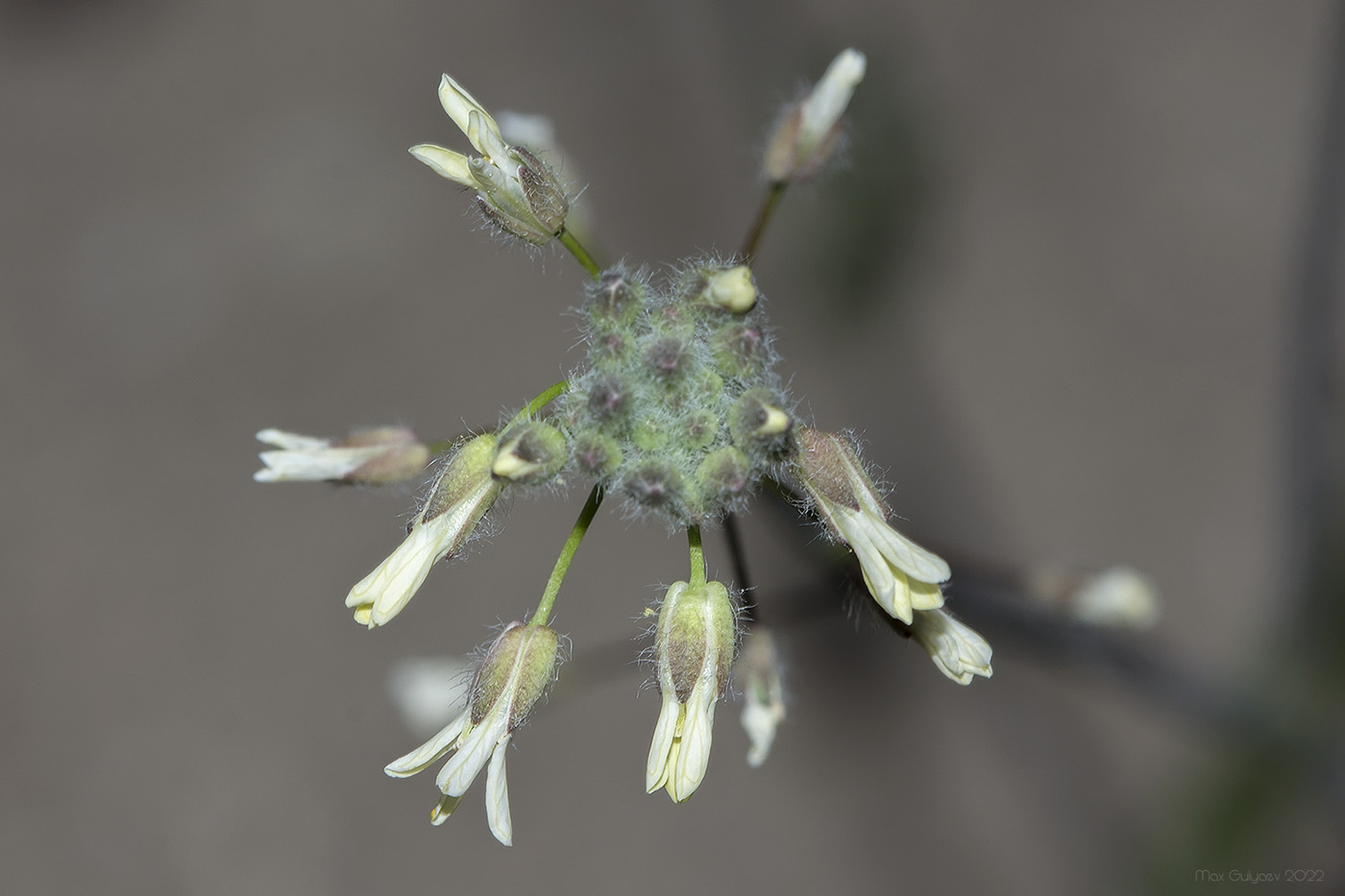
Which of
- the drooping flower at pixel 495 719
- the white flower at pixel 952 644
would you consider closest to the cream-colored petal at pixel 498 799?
the drooping flower at pixel 495 719

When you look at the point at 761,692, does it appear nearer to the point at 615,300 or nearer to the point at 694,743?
the point at 694,743

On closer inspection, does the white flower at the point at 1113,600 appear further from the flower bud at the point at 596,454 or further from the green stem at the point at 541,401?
the green stem at the point at 541,401

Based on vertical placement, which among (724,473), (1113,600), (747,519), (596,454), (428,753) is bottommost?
(747,519)

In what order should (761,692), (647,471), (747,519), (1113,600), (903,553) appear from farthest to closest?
(747,519) → (1113,600) → (761,692) → (647,471) → (903,553)

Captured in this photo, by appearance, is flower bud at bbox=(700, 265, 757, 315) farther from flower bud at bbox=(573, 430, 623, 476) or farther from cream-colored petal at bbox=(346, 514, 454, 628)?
cream-colored petal at bbox=(346, 514, 454, 628)

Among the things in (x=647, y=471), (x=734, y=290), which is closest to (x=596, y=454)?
(x=647, y=471)

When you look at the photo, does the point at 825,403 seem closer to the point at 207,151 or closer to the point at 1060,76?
the point at 1060,76

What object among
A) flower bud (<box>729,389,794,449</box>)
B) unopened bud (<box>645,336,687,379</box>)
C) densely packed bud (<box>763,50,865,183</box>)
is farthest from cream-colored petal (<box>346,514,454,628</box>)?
densely packed bud (<box>763,50,865,183</box>)

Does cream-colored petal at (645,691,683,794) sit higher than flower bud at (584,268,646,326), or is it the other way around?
flower bud at (584,268,646,326)
